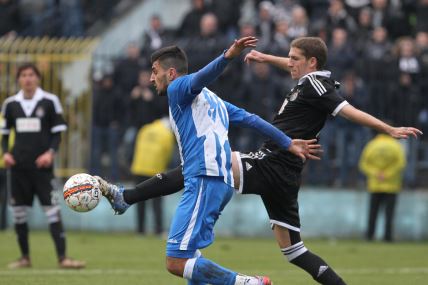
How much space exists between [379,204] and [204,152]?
36.3 feet

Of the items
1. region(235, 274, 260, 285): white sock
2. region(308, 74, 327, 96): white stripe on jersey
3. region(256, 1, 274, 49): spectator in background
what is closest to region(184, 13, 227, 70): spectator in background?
region(256, 1, 274, 49): spectator in background

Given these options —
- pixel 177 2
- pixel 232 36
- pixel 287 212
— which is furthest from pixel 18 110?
pixel 177 2

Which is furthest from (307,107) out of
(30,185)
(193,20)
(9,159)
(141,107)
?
(193,20)

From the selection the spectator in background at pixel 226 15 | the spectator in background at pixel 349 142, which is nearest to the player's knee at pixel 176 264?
the spectator in background at pixel 349 142

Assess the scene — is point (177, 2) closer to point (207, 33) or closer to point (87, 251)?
point (207, 33)

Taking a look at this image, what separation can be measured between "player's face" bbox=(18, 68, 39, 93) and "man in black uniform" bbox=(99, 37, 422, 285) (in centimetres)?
453

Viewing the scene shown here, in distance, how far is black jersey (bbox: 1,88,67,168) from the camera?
528 inches

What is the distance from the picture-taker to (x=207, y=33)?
2094cm

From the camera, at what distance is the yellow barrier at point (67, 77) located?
2069 cm

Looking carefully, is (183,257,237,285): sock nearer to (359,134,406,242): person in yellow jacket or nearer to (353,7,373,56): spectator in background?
(359,134,406,242): person in yellow jacket

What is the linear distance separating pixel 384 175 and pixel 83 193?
10807 millimetres

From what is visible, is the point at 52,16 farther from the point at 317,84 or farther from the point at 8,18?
the point at 317,84

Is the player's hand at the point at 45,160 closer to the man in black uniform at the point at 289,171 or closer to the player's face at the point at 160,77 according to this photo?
the man in black uniform at the point at 289,171

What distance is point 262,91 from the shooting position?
1986 cm
